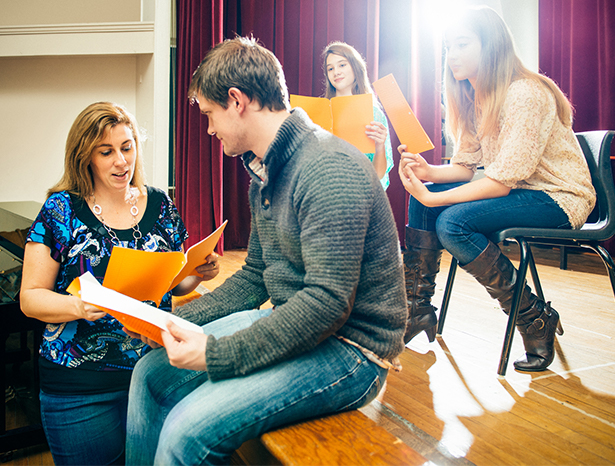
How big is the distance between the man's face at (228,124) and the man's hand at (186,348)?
1.13 feet

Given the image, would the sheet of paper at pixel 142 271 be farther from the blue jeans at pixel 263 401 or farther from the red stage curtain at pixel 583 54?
the red stage curtain at pixel 583 54

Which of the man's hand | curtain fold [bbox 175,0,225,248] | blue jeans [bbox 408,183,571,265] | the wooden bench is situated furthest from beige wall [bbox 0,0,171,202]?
the wooden bench

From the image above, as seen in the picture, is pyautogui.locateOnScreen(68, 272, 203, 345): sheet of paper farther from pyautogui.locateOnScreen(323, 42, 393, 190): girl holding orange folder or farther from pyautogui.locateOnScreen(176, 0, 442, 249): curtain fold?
pyautogui.locateOnScreen(176, 0, 442, 249): curtain fold

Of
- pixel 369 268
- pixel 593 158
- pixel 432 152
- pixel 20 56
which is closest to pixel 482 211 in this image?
pixel 593 158

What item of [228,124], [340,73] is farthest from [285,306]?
[340,73]

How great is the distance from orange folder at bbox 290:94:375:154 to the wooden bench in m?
1.28

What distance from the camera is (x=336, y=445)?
0.72 metres

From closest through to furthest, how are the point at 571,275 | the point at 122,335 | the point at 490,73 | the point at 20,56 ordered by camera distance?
the point at 122,335
the point at 490,73
the point at 571,275
the point at 20,56

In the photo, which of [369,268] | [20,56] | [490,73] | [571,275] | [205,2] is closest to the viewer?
[369,268]

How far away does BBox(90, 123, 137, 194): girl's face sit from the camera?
1.17 m

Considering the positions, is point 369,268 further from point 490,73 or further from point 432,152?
point 432,152

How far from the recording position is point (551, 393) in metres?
1.24

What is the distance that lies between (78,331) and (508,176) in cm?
119

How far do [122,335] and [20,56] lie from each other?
145 inches
